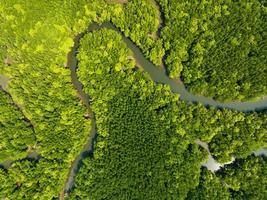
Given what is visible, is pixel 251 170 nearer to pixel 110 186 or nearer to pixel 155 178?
pixel 155 178

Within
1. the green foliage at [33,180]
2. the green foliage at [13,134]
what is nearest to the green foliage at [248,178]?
the green foliage at [33,180]

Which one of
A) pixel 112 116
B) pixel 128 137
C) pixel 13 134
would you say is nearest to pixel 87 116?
pixel 112 116

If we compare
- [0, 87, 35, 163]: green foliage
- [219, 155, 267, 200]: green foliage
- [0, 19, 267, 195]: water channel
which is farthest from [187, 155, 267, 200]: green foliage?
[0, 87, 35, 163]: green foliage

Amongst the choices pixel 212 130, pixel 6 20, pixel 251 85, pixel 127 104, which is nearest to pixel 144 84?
pixel 127 104

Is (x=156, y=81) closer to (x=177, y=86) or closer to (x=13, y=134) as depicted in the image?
(x=177, y=86)

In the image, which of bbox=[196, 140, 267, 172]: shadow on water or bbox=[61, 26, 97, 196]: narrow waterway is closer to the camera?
bbox=[196, 140, 267, 172]: shadow on water

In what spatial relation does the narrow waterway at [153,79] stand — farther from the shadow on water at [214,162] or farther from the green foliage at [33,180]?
the green foliage at [33,180]

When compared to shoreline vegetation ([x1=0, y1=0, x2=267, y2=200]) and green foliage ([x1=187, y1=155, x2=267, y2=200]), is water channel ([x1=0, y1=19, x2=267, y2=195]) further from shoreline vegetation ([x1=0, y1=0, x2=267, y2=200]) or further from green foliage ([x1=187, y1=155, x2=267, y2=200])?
green foliage ([x1=187, y1=155, x2=267, y2=200])
